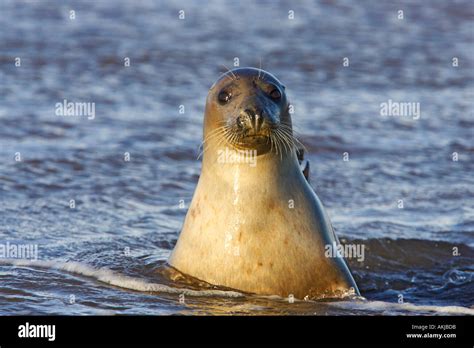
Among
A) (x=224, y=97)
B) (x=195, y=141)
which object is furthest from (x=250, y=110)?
(x=195, y=141)

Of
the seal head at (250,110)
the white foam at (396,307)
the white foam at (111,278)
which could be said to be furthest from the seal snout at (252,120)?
the white foam at (396,307)

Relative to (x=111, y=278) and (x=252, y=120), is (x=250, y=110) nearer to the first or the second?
(x=252, y=120)

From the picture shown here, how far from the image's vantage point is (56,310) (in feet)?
22.2

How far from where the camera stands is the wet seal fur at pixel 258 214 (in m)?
7.08

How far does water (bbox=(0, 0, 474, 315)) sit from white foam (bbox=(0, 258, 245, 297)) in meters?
0.02

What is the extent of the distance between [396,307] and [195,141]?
533 cm

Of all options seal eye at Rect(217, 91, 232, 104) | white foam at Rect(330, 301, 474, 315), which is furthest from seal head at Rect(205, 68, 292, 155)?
white foam at Rect(330, 301, 474, 315)

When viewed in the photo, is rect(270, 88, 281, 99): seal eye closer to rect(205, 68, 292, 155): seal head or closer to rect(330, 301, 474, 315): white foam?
rect(205, 68, 292, 155): seal head

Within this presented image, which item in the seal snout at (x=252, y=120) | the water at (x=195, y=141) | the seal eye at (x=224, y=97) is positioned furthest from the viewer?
the water at (x=195, y=141)

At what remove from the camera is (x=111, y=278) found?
7.64m

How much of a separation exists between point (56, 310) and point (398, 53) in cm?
1140

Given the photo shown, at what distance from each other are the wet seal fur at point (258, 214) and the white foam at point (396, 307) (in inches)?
4.8

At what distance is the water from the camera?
25.3 ft

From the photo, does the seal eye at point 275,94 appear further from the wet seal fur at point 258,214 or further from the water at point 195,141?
the water at point 195,141
